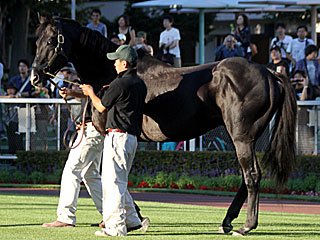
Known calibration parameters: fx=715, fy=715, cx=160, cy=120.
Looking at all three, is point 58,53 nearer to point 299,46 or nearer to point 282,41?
point 299,46

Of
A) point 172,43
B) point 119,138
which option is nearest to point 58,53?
point 119,138

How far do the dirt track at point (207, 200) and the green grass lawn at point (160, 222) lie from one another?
0.82 metres

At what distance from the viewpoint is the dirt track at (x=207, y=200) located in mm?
11562

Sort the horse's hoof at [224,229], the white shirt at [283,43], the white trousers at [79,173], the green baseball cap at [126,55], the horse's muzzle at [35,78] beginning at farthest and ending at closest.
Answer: the white shirt at [283,43] < the horse's muzzle at [35,78] < the white trousers at [79,173] < the horse's hoof at [224,229] < the green baseball cap at [126,55]

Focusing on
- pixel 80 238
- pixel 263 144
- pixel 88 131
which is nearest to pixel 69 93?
pixel 88 131

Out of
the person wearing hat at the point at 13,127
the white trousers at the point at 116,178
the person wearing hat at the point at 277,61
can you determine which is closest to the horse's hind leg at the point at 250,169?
the white trousers at the point at 116,178

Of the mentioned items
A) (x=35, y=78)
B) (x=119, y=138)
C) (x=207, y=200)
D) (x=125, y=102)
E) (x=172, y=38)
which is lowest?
(x=207, y=200)

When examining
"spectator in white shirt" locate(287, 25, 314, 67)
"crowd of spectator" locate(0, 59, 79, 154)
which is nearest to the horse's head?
"crowd of spectator" locate(0, 59, 79, 154)

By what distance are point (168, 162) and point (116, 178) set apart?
7694 mm

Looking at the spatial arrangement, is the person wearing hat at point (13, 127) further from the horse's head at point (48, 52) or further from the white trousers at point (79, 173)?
the white trousers at point (79, 173)

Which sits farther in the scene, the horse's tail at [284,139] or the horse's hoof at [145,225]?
the horse's tail at [284,139]

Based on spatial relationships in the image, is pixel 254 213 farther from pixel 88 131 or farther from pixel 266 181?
pixel 266 181

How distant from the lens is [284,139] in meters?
7.98

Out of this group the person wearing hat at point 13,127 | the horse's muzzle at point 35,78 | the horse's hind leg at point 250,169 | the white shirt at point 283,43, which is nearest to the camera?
the horse's hind leg at point 250,169
